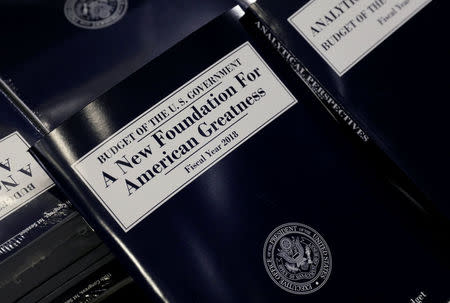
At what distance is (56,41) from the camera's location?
76 centimetres

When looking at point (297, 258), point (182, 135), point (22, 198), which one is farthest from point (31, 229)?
point (297, 258)

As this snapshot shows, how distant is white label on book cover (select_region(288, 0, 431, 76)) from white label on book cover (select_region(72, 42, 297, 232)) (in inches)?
2.8

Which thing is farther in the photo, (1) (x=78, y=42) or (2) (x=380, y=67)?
(1) (x=78, y=42)

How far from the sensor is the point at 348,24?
0.66m

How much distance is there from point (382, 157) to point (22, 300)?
0.48m

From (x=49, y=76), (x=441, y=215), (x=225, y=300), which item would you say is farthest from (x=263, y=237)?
(x=49, y=76)

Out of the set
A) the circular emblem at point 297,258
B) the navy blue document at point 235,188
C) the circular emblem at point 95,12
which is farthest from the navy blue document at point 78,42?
the circular emblem at point 297,258

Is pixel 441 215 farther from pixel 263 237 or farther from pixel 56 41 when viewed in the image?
pixel 56 41

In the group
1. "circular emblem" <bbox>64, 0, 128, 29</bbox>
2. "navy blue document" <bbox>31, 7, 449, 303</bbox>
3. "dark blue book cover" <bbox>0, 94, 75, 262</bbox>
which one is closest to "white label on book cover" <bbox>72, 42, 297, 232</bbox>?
"navy blue document" <bbox>31, 7, 449, 303</bbox>

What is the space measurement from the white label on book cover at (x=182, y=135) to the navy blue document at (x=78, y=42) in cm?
15

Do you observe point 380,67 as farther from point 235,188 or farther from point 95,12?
point 95,12

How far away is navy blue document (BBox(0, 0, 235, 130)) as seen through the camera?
0.73 meters

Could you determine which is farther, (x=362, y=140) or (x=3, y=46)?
(x=3, y=46)

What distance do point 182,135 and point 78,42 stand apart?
0.26 m
